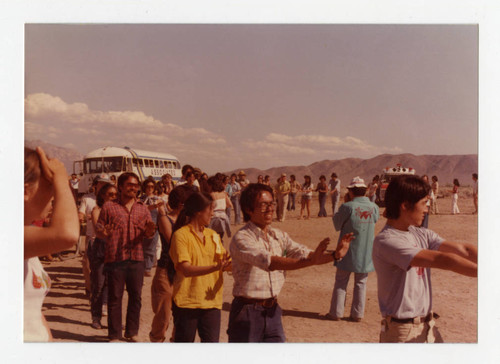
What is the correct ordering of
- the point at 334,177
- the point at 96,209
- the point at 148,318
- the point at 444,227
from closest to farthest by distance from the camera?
1. the point at 96,209
2. the point at 148,318
3. the point at 444,227
4. the point at 334,177

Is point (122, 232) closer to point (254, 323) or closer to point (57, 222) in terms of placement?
point (254, 323)

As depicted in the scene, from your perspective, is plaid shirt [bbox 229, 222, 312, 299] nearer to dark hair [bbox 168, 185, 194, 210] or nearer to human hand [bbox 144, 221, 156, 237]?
dark hair [bbox 168, 185, 194, 210]

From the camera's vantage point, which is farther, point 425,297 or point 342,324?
point 342,324

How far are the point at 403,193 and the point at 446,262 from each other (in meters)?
→ 0.60

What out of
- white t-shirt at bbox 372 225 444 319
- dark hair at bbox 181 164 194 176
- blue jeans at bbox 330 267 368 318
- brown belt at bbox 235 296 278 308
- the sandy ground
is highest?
dark hair at bbox 181 164 194 176

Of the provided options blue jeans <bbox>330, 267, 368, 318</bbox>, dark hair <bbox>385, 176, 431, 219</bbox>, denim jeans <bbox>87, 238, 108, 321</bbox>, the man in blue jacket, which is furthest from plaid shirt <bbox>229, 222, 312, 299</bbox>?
denim jeans <bbox>87, 238, 108, 321</bbox>

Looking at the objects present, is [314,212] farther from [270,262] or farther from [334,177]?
[270,262]

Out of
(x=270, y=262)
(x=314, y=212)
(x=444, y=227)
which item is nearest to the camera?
(x=270, y=262)

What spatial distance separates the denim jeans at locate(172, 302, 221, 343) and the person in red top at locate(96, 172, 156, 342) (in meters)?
1.15

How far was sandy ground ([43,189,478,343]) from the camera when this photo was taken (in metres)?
5.61

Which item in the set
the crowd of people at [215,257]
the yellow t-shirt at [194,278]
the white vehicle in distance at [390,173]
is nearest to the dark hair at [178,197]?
the crowd of people at [215,257]

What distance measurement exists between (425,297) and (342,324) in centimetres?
256

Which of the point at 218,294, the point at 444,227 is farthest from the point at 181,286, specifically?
the point at 444,227
